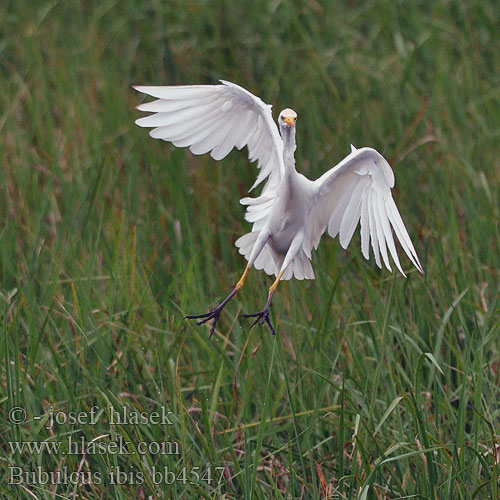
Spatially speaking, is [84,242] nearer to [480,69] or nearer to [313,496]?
[313,496]

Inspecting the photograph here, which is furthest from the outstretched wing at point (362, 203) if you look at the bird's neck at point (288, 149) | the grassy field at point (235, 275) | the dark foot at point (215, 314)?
the dark foot at point (215, 314)

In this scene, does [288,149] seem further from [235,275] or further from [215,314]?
[235,275]

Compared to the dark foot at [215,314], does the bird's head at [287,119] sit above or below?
above

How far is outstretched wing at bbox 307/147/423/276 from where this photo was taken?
2.82m

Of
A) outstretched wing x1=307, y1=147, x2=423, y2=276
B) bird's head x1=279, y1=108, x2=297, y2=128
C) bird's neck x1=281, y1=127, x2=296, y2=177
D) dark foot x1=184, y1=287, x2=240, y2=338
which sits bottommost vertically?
dark foot x1=184, y1=287, x2=240, y2=338

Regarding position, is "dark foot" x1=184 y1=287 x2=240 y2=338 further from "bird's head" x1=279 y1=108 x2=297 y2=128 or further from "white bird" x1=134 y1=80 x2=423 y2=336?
"bird's head" x1=279 y1=108 x2=297 y2=128

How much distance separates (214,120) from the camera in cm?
304

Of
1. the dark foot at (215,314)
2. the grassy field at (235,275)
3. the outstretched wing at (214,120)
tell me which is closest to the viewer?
the dark foot at (215,314)

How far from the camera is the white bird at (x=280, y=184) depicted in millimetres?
2807

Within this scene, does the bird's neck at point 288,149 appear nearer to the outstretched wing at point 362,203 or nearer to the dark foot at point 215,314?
the outstretched wing at point 362,203

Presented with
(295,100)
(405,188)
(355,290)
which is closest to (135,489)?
(355,290)

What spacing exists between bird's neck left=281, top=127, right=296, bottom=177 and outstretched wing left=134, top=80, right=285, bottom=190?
1.1 inches

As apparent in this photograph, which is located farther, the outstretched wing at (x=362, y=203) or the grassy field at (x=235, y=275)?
the grassy field at (x=235, y=275)

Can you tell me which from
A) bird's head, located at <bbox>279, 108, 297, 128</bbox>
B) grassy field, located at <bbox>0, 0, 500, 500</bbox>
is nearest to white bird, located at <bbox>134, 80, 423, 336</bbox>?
bird's head, located at <bbox>279, 108, 297, 128</bbox>
